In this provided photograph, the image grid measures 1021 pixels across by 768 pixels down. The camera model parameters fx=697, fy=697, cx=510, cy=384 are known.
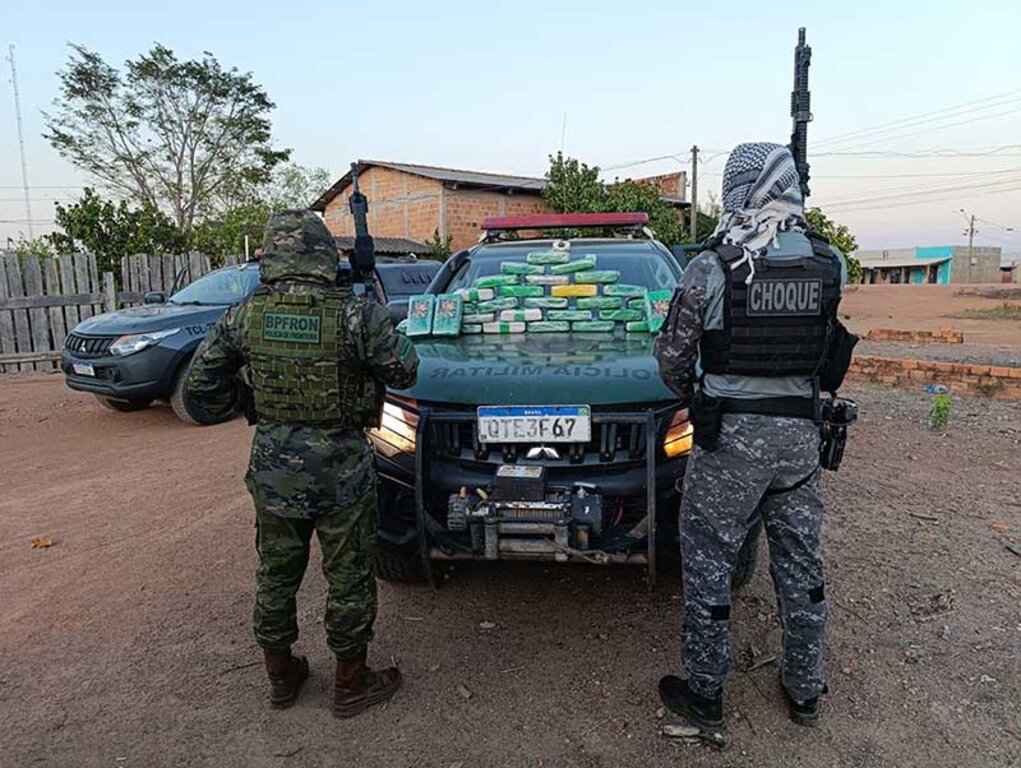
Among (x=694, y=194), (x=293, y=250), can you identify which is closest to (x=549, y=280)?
(x=293, y=250)

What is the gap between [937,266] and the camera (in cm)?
5966

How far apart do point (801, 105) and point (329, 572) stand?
2988mm

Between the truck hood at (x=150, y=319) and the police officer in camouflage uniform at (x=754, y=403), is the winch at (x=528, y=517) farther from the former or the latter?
the truck hood at (x=150, y=319)

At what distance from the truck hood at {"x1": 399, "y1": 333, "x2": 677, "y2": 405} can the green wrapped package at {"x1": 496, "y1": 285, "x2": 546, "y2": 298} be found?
0.64m

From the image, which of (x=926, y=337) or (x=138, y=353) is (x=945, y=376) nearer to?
(x=926, y=337)

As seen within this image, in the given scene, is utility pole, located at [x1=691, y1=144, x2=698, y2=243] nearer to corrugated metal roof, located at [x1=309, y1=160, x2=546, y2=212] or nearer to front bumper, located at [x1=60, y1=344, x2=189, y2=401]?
corrugated metal roof, located at [x1=309, y1=160, x2=546, y2=212]

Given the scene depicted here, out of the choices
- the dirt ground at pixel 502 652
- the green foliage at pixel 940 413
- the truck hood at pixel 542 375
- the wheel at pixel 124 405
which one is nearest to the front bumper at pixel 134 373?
the wheel at pixel 124 405

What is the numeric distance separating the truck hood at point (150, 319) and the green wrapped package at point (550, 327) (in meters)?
4.58

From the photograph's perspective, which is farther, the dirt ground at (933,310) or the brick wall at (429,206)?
the brick wall at (429,206)

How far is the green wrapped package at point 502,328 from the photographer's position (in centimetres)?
373

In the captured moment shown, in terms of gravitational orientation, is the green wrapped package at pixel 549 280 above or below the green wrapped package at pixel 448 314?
above

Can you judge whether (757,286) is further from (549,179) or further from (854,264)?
(549,179)

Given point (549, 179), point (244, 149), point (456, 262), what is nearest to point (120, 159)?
point (244, 149)

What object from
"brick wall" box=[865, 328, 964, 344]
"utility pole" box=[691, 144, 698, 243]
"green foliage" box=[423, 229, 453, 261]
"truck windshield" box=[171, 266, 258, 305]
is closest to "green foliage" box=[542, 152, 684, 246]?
"utility pole" box=[691, 144, 698, 243]
